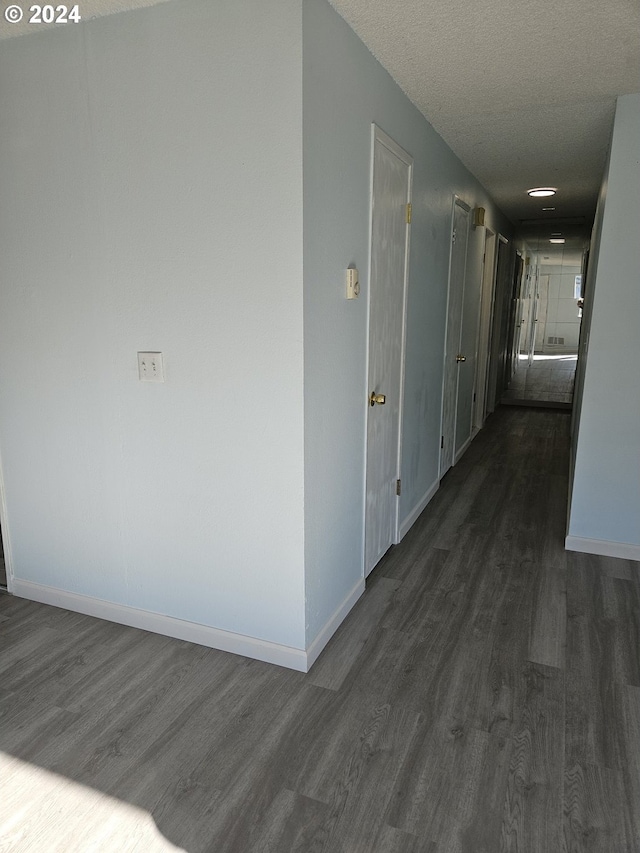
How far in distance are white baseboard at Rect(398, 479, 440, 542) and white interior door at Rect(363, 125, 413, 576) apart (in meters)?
0.23

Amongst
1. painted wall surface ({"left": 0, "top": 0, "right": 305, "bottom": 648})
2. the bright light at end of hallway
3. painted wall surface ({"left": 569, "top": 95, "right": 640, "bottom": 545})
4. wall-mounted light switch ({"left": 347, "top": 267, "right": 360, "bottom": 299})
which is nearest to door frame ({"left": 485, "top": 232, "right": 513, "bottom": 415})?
painted wall surface ({"left": 569, "top": 95, "right": 640, "bottom": 545})

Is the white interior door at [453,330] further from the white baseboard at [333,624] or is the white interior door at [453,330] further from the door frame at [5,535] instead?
the door frame at [5,535]

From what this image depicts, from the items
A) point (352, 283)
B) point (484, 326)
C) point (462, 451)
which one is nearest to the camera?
point (352, 283)

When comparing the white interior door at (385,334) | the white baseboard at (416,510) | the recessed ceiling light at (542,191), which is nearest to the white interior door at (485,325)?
the recessed ceiling light at (542,191)

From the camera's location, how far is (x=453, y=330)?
4.57m

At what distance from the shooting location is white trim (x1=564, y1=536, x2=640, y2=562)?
3.41m

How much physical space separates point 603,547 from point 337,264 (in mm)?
2369

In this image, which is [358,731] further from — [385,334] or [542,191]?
[542,191]

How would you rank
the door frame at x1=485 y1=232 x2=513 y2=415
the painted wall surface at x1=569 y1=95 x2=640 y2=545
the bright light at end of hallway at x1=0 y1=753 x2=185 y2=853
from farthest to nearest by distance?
the door frame at x1=485 y1=232 x2=513 y2=415, the painted wall surface at x1=569 y1=95 x2=640 y2=545, the bright light at end of hallway at x1=0 y1=753 x2=185 y2=853

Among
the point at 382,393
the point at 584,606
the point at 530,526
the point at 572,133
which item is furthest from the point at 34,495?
the point at 572,133

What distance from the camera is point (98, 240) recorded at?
92.5 inches

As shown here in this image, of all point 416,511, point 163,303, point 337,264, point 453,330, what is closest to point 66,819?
point 163,303

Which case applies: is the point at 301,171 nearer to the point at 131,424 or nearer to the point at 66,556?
the point at 131,424

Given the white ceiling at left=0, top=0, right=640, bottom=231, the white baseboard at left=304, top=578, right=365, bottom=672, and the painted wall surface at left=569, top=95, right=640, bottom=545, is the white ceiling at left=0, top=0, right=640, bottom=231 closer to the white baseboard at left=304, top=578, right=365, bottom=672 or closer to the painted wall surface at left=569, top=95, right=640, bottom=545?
the painted wall surface at left=569, top=95, right=640, bottom=545
